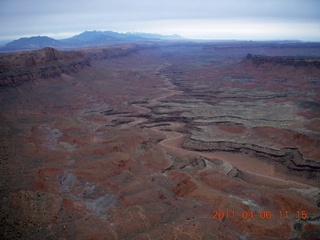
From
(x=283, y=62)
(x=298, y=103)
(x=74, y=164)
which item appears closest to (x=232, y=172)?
(x=74, y=164)

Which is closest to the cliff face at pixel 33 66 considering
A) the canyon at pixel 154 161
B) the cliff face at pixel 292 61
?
the canyon at pixel 154 161

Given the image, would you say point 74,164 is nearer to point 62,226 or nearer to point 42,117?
point 62,226

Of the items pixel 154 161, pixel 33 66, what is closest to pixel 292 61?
pixel 154 161

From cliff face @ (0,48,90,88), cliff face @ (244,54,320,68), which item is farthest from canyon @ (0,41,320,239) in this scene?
cliff face @ (244,54,320,68)

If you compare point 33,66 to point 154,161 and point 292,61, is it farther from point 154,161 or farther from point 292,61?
point 292,61

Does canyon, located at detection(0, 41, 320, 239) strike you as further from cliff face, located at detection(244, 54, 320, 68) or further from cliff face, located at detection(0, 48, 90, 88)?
cliff face, located at detection(244, 54, 320, 68)

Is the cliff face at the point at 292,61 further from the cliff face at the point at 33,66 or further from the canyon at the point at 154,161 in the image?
the cliff face at the point at 33,66
